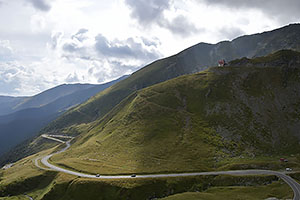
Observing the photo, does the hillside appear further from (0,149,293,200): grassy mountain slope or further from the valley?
the valley

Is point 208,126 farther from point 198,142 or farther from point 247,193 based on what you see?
point 247,193

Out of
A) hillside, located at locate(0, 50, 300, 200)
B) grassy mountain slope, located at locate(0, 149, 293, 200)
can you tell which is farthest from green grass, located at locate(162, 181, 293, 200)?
hillside, located at locate(0, 50, 300, 200)

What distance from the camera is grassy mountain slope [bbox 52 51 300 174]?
110 m

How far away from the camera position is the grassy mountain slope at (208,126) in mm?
110062

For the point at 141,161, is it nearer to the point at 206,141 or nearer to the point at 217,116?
the point at 206,141

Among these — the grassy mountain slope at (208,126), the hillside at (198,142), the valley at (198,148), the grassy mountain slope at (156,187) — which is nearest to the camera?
the grassy mountain slope at (156,187)

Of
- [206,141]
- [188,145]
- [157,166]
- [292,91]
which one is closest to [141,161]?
[157,166]

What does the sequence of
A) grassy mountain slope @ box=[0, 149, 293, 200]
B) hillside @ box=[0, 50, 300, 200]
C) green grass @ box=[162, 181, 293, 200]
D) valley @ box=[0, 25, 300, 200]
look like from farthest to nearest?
hillside @ box=[0, 50, 300, 200] < valley @ box=[0, 25, 300, 200] < grassy mountain slope @ box=[0, 149, 293, 200] < green grass @ box=[162, 181, 293, 200]

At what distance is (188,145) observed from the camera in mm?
121750

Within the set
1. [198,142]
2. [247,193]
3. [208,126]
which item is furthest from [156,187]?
[208,126]

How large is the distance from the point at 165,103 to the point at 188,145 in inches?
2241

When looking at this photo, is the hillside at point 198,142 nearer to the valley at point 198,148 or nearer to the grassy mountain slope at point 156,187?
the grassy mountain slope at point 156,187

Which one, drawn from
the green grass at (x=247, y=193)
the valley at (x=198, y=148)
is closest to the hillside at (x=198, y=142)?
the green grass at (x=247, y=193)

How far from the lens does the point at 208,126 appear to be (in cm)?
13912
